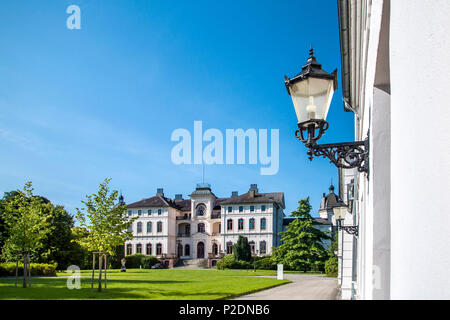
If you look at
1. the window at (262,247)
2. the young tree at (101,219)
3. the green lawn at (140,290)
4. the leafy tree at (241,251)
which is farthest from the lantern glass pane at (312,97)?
the window at (262,247)

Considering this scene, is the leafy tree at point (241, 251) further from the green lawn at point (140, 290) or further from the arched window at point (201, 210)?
the green lawn at point (140, 290)

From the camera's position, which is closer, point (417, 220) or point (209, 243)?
point (417, 220)

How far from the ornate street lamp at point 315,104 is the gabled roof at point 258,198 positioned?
2534 inches

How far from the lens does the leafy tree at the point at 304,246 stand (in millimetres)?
53312

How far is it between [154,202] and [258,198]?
63.0 ft

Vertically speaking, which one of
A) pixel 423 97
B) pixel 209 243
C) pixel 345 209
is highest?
pixel 423 97

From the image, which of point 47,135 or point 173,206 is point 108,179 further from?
point 173,206

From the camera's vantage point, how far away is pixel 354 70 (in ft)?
17.9

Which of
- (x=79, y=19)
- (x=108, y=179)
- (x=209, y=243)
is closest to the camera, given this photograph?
(x=79, y=19)

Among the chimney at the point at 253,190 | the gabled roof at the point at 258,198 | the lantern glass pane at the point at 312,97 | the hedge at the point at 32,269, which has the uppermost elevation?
the lantern glass pane at the point at 312,97

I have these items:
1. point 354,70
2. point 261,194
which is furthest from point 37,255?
point 354,70

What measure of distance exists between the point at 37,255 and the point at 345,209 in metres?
42.4

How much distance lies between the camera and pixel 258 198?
69312 millimetres

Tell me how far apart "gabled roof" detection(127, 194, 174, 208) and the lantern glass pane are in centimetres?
6967
